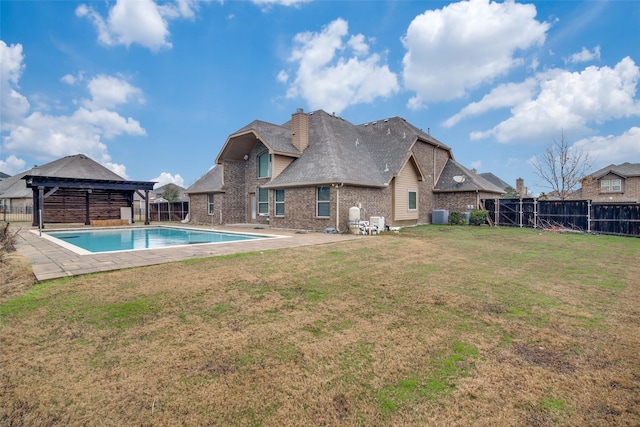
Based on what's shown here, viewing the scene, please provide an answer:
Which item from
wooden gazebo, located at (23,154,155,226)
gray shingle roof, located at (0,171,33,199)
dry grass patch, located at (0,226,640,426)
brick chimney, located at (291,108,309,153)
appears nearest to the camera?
dry grass patch, located at (0,226,640,426)

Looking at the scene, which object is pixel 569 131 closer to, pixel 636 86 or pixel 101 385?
pixel 636 86

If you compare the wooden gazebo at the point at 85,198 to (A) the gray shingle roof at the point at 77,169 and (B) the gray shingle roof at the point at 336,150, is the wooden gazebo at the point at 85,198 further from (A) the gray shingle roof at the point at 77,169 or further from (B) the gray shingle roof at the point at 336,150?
(B) the gray shingle roof at the point at 336,150

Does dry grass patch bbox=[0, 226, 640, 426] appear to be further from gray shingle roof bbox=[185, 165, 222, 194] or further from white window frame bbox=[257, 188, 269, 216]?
gray shingle roof bbox=[185, 165, 222, 194]

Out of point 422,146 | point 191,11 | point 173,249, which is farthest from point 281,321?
point 422,146

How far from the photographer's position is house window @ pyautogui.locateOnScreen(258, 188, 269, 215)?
20453 millimetres

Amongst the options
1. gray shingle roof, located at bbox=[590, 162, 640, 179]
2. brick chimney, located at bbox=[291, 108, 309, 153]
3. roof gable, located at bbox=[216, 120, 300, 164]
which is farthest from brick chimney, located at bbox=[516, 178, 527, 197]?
brick chimney, located at bbox=[291, 108, 309, 153]

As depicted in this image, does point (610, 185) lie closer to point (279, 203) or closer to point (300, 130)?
point (300, 130)

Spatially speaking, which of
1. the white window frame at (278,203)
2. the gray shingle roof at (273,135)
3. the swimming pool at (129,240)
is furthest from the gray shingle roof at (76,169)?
the white window frame at (278,203)

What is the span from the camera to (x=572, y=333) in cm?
372

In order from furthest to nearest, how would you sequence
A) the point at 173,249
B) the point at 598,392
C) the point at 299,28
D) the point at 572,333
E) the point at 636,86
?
the point at 636,86 < the point at 299,28 < the point at 173,249 < the point at 572,333 < the point at 598,392

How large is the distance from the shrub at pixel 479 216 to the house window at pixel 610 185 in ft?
89.9

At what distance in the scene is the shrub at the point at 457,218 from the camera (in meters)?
22.0

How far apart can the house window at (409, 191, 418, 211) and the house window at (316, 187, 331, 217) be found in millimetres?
7573

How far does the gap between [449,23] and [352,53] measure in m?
6.85
